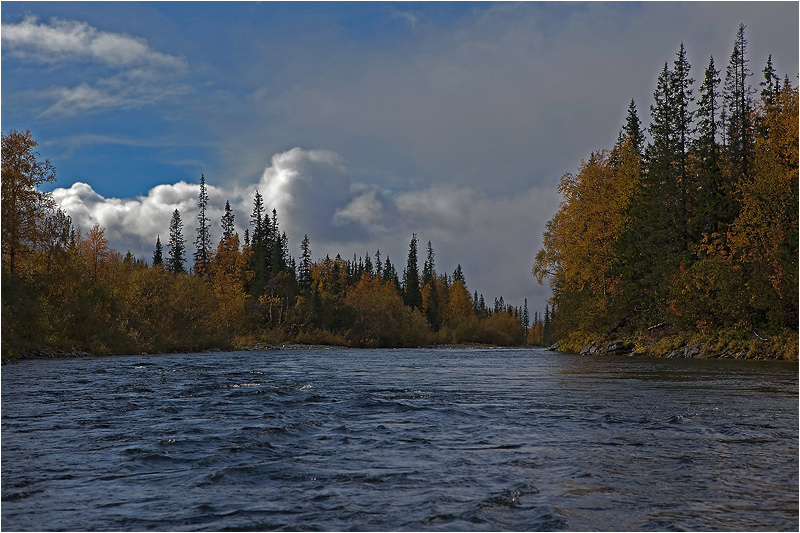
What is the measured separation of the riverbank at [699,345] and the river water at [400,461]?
56.0ft

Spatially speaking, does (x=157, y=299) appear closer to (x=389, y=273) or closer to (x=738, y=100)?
(x=738, y=100)

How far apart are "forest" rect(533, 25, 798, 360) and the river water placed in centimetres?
1921

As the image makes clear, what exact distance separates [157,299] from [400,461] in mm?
42396

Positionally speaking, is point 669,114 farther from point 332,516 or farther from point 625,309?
point 332,516

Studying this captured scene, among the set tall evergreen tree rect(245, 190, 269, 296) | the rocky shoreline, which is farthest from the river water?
tall evergreen tree rect(245, 190, 269, 296)

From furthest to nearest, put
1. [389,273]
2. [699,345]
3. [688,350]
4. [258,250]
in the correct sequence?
[389,273]
[258,250]
[688,350]
[699,345]

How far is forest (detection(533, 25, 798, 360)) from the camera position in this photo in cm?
3186

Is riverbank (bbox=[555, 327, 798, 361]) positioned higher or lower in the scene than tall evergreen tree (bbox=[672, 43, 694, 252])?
lower

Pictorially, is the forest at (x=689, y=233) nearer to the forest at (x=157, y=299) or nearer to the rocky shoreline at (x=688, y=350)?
the rocky shoreline at (x=688, y=350)

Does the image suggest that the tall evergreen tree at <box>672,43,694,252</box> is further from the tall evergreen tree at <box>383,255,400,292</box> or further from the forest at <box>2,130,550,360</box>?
the tall evergreen tree at <box>383,255,400,292</box>

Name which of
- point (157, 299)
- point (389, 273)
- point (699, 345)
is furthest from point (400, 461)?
point (389, 273)

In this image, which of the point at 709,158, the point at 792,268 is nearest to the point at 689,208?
the point at 709,158

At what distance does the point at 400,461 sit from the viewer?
8.08 m

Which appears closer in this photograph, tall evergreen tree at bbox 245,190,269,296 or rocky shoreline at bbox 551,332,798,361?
rocky shoreline at bbox 551,332,798,361
